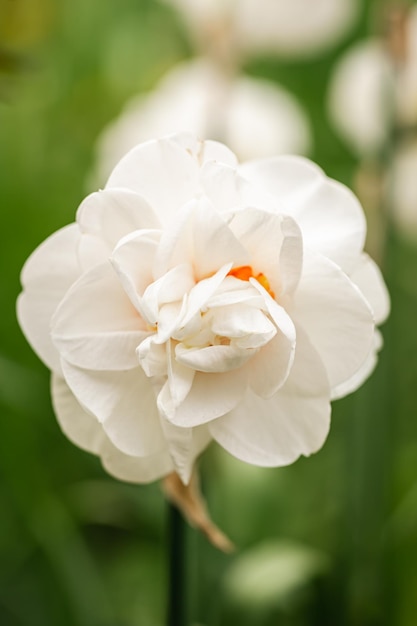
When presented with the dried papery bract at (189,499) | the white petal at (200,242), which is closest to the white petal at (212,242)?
the white petal at (200,242)

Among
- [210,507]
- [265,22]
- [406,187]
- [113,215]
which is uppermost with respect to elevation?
[113,215]

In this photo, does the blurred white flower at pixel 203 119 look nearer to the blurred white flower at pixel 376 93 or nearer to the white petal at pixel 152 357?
the blurred white flower at pixel 376 93

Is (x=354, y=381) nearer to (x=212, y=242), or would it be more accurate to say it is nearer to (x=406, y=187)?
(x=212, y=242)

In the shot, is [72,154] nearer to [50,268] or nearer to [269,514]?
[269,514]

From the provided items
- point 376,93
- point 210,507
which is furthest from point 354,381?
point 376,93

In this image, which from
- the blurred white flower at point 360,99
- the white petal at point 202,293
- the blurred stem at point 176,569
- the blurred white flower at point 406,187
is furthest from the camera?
the blurred white flower at point 360,99
